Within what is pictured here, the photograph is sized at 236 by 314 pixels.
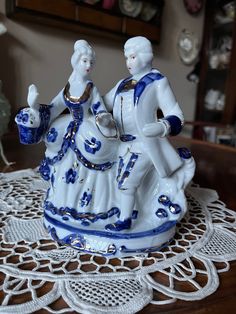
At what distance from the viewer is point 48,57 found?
5.49 ft

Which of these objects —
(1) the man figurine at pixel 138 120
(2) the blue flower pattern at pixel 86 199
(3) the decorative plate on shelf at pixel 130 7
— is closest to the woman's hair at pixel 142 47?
(1) the man figurine at pixel 138 120

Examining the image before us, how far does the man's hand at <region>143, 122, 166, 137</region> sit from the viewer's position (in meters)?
0.44

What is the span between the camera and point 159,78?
49 cm

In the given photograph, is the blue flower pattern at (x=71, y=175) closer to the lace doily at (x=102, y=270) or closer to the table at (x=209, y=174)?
the lace doily at (x=102, y=270)

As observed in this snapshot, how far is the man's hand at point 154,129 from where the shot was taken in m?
0.44

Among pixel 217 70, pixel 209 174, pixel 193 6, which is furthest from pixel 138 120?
pixel 193 6

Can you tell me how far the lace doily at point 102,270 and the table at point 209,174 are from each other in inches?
0.4

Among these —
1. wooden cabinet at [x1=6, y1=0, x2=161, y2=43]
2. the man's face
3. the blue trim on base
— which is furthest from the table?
wooden cabinet at [x1=6, y1=0, x2=161, y2=43]

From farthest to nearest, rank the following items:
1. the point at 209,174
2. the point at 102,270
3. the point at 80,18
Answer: the point at 80,18 → the point at 209,174 → the point at 102,270

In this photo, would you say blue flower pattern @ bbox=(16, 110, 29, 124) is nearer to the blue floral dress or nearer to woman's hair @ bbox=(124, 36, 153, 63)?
the blue floral dress

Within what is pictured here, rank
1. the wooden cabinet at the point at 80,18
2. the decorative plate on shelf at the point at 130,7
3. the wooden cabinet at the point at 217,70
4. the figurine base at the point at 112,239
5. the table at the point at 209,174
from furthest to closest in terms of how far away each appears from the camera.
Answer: the wooden cabinet at the point at 217,70, the decorative plate on shelf at the point at 130,7, the wooden cabinet at the point at 80,18, the figurine base at the point at 112,239, the table at the point at 209,174

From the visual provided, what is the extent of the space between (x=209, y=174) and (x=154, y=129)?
542 mm

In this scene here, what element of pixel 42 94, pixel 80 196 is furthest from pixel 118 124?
pixel 42 94

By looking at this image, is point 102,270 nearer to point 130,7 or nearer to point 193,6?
point 130,7
